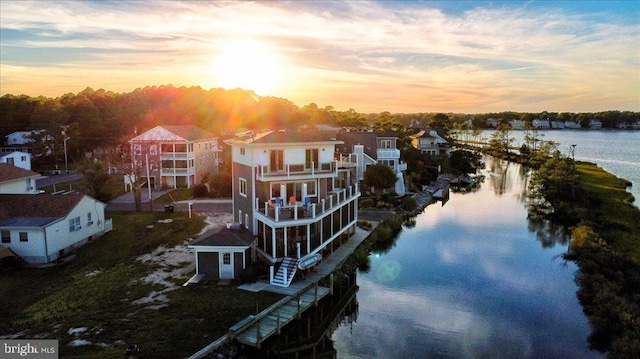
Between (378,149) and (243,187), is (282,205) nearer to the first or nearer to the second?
(243,187)

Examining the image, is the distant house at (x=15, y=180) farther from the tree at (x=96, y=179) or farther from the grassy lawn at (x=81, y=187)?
the grassy lawn at (x=81, y=187)

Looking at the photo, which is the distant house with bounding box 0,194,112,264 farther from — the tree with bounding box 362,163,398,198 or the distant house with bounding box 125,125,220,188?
the tree with bounding box 362,163,398,198

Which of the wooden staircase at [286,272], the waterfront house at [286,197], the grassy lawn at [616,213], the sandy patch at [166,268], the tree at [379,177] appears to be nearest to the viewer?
the sandy patch at [166,268]

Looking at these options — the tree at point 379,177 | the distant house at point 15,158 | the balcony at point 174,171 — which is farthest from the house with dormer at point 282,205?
the distant house at point 15,158

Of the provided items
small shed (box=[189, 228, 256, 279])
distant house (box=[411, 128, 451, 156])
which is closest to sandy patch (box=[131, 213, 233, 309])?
small shed (box=[189, 228, 256, 279])

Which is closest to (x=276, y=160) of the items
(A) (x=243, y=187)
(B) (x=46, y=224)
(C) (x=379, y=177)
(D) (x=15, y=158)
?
(A) (x=243, y=187)
